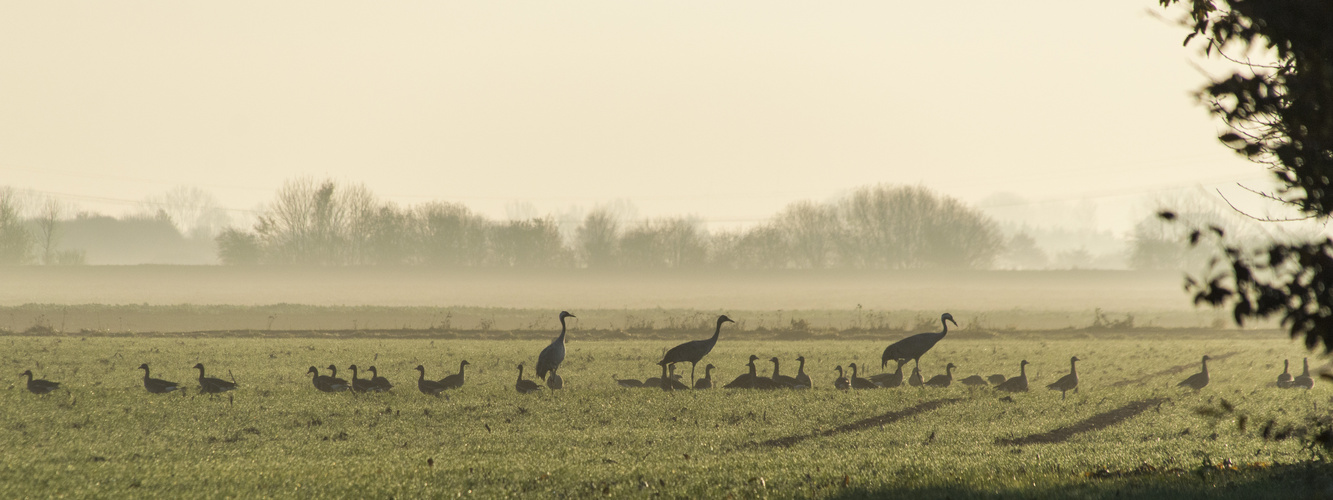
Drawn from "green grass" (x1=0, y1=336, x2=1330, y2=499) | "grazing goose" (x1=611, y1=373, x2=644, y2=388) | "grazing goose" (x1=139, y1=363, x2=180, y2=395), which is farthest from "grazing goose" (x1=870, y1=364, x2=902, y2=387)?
"grazing goose" (x1=139, y1=363, x2=180, y2=395)

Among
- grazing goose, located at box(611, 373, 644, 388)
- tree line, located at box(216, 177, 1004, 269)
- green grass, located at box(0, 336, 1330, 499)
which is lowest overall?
green grass, located at box(0, 336, 1330, 499)

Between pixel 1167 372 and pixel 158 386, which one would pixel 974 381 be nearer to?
pixel 1167 372

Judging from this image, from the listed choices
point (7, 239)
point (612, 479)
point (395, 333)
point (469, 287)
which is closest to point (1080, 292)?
point (469, 287)

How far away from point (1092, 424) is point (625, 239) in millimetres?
106754

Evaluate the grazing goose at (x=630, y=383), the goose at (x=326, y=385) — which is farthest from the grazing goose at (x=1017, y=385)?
the goose at (x=326, y=385)

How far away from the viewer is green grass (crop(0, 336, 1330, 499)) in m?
11.3

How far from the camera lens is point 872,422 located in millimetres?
17906

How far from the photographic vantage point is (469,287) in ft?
332

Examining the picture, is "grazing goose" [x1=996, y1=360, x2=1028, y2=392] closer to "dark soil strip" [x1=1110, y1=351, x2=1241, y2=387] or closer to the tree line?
"dark soil strip" [x1=1110, y1=351, x2=1241, y2=387]

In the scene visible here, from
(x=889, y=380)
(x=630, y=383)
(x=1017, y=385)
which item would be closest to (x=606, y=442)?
(x=630, y=383)

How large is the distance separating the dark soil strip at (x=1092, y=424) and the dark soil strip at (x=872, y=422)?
259 centimetres

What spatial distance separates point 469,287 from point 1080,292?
69569 mm

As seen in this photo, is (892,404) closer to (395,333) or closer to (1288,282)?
(1288,282)

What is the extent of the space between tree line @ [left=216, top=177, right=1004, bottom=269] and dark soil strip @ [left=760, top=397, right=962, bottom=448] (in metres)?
97.8
